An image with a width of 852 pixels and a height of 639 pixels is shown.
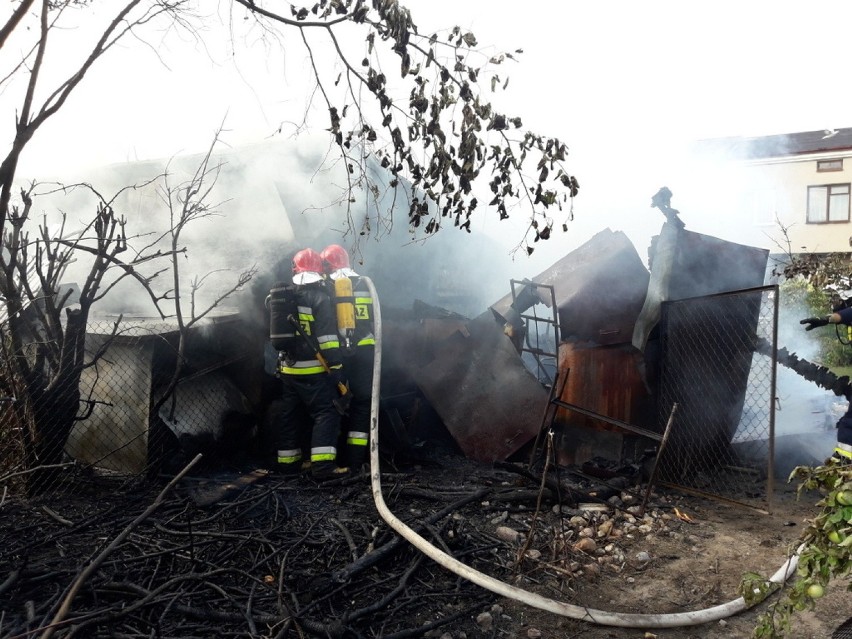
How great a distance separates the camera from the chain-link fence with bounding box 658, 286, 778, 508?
5453mm

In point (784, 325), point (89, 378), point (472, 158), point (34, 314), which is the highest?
point (472, 158)

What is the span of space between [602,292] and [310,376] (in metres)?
2.95

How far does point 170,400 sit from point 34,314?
1.34 meters

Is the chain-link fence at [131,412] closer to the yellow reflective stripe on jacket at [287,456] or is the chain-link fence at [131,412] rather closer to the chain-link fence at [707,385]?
the yellow reflective stripe on jacket at [287,456]

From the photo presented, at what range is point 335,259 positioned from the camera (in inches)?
243

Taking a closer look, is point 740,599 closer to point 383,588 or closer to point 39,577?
point 383,588

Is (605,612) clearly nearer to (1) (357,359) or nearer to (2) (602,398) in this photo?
(2) (602,398)

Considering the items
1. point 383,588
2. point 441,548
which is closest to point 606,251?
point 441,548

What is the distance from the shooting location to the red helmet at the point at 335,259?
616cm

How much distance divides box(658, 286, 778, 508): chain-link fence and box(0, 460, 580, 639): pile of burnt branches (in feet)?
5.46

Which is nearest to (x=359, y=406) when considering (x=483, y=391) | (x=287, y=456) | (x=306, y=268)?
(x=287, y=456)

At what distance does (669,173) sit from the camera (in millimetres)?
11617

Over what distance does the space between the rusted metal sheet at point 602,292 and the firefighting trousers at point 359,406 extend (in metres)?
1.97

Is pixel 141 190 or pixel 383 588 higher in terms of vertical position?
pixel 141 190
